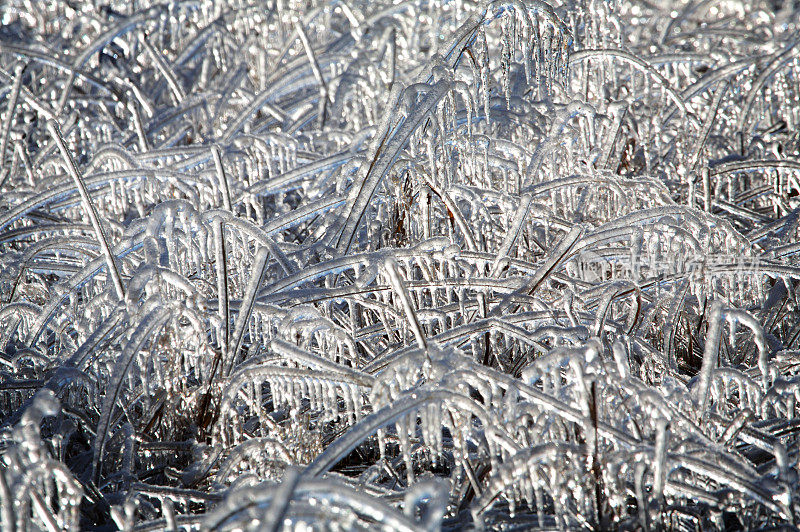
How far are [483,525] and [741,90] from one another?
2.61 m

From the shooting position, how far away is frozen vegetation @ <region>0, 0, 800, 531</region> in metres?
1.26

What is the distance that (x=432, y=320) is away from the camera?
6.53 feet

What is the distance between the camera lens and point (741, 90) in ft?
10.5

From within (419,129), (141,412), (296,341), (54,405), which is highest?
(419,129)

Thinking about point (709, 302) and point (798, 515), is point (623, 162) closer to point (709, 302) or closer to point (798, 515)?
point (709, 302)

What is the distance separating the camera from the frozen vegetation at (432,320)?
1263 mm

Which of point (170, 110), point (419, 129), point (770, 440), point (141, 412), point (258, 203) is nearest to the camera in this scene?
point (770, 440)

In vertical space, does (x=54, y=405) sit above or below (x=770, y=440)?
above

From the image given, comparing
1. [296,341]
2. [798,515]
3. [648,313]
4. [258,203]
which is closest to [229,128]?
[258,203]

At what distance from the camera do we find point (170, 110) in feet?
11.3

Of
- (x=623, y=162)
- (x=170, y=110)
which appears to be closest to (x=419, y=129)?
(x=623, y=162)

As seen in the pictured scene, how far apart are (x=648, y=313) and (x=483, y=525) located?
2.98ft

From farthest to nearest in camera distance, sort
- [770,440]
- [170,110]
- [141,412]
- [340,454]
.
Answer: [170,110], [141,412], [770,440], [340,454]

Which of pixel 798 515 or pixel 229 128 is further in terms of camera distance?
pixel 229 128
